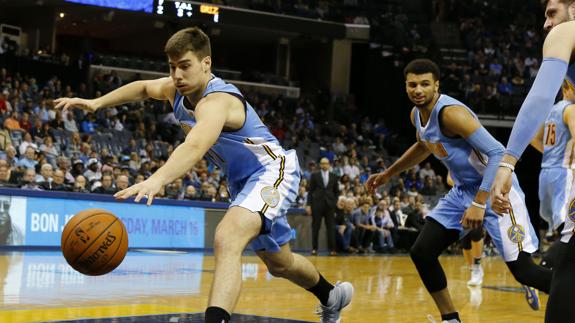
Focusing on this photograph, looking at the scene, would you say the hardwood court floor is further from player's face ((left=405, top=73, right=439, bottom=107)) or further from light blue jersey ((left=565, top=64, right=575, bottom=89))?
light blue jersey ((left=565, top=64, right=575, bottom=89))

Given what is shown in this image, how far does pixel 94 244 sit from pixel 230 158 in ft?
3.37

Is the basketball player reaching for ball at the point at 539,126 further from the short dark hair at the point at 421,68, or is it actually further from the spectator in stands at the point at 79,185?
the spectator in stands at the point at 79,185

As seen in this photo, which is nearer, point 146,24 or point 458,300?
point 458,300

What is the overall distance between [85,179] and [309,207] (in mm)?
4735

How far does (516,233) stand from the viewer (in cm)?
616

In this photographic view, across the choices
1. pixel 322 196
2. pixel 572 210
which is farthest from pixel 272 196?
pixel 322 196

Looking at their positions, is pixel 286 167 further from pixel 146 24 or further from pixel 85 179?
pixel 146 24

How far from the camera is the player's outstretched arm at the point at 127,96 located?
5406 millimetres

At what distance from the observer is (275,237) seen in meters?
5.31

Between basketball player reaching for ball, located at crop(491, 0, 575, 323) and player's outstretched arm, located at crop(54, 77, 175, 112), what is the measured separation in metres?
2.69

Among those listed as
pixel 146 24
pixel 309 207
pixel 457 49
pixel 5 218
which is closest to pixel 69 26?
Answer: pixel 146 24

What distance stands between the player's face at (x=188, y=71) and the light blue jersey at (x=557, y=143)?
268 cm

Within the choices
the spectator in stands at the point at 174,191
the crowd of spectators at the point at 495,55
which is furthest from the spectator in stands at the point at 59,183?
the crowd of spectators at the point at 495,55

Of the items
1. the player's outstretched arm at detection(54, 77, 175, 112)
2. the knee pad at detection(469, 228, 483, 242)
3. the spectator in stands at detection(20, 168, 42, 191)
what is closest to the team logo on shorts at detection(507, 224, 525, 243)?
the player's outstretched arm at detection(54, 77, 175, 112)
